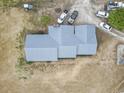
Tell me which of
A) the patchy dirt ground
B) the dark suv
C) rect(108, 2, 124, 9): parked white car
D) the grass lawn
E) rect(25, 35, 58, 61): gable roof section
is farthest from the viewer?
rect(108, 2, 124, 9): parked white car

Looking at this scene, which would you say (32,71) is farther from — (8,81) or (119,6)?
(119,6)

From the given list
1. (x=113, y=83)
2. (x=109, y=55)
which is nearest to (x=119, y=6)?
(x=109, y=55)

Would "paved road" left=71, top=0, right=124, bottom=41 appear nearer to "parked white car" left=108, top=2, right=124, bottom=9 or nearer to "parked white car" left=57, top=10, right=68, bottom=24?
"parked white car" left=108, top=2, right=124, bottom=9

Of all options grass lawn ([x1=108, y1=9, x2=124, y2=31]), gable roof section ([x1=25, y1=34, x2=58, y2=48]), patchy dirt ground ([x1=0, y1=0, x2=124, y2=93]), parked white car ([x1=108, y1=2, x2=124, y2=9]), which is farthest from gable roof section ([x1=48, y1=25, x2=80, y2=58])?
parked white car ([x1=108, y1=2, x2=124, y2=9])

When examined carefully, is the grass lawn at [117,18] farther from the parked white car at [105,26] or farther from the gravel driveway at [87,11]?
the gravel driveway at [87,11]

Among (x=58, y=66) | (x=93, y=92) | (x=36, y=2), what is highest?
(x=36, y=2)
